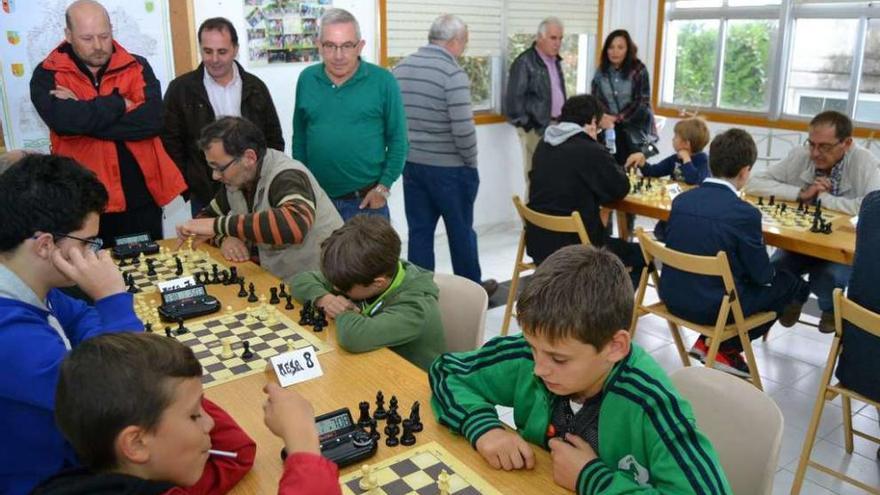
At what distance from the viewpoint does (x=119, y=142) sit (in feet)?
11.0

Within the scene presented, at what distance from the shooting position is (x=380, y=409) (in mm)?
1722

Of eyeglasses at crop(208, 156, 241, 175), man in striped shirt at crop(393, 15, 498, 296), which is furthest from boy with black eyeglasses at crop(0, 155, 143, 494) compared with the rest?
man in striped shirt at crop(393, 15, 498, 296)

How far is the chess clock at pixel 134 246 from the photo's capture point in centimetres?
306

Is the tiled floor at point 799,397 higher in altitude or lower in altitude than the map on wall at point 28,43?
lower

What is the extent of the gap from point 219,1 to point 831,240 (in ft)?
13.0

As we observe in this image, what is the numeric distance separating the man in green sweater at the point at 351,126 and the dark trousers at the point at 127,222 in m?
0.89

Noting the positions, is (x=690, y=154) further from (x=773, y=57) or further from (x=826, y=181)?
(x=773, y=57)

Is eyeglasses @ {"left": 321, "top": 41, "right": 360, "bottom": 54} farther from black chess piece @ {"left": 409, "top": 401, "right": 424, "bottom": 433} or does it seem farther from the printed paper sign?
black chess piece @ {"left": 409, "top": 401, "right": 424, "bottom": 433}

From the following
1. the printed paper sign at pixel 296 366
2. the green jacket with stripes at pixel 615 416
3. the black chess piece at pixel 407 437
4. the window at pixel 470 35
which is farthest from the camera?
the window at pixel 470 35

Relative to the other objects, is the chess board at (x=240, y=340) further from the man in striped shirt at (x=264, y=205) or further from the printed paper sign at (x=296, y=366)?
the man in striped shirt at (x=264, y=205)

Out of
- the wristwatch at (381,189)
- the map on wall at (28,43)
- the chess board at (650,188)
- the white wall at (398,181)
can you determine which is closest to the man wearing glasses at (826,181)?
the chess board at (650,188)

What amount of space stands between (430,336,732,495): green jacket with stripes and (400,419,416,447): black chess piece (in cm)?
9

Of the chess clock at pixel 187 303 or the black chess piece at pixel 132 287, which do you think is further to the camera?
the black chess piece at pixel 132 287

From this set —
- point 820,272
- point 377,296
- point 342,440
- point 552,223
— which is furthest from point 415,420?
point 820,272
